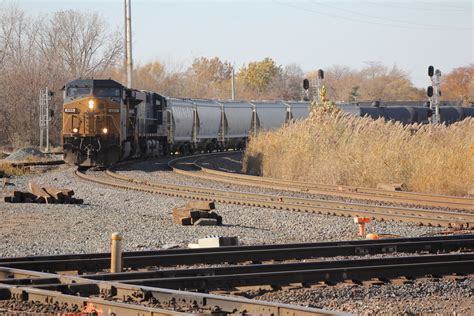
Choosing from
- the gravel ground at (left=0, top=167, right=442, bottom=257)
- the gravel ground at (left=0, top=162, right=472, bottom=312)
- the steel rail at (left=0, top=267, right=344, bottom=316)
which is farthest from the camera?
the gravel ground at (left=0, top=167, right=442, bottom=257)

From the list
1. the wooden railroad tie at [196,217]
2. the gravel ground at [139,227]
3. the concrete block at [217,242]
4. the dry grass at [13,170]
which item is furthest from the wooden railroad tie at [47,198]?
the dry grass at [13,170]

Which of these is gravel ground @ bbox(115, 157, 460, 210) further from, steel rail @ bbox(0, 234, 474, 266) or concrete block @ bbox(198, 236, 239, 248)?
concrete block @ bbox(198, 236, 239, 248)

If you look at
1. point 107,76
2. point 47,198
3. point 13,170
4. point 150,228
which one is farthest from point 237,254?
point 107,76

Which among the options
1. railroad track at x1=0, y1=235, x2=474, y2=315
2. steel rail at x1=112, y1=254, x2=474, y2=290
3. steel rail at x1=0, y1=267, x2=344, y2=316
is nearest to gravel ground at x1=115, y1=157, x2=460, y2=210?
railroad track at x1=0, y1=235, x2=474, y2=315

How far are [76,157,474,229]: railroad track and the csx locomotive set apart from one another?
7.07 metres

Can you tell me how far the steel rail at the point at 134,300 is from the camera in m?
6.12

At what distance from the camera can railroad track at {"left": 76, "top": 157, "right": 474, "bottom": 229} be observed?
14391 millimetres

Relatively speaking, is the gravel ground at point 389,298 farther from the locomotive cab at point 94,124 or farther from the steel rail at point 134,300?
the locomotive cab at point 94,124

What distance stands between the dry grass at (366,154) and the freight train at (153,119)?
488 centimetres

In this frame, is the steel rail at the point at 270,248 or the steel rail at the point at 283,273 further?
the steel rail at the point at 270,248

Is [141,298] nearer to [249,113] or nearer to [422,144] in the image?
[422,144]

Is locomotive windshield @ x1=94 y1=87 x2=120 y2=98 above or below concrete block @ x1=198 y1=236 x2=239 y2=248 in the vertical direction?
above

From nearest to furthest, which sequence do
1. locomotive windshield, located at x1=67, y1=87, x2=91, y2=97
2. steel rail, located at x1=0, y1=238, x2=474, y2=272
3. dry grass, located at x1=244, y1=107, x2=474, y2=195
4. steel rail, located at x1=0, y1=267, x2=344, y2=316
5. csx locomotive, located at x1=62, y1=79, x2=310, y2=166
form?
1. steel rail, located at x1=0, y1=267, x2=344, y2=316
2. steel rail, located at x1=0, y1=238, x2=474, y2=272
3. dry grass, located at x1=244, y1=107, x2=474, y2=195
4. csx locomotive, located at x1=62, y1=79, x2=310, y2=166
5. locomotive windshield, located at x1=67, y1=87, x2=91, y2=97

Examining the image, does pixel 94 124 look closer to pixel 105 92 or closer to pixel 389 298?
pixel 105 92
